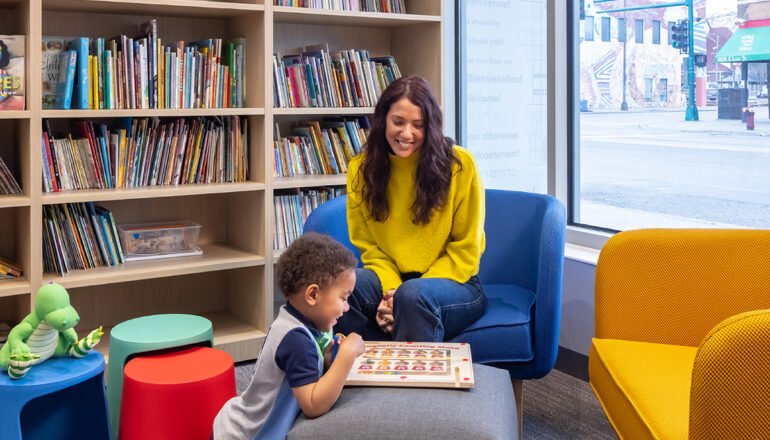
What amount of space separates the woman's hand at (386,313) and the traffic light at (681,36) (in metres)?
1.42

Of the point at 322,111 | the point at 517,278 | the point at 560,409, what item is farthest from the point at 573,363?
the point at 322,111

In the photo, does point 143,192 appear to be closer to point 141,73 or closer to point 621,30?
point 141,73

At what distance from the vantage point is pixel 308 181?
3.16 metres

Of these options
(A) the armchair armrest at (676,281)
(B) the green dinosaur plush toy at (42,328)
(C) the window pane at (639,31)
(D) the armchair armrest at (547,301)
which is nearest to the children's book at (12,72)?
(B) the green dinosaur plush toy at (42,328)

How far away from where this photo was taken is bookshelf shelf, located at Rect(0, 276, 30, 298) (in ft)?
8.44

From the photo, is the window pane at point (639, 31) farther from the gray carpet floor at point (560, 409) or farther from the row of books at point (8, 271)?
the row of books at point (8, 271)

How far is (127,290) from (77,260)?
1.32ft

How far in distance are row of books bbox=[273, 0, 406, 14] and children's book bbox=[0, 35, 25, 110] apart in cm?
104

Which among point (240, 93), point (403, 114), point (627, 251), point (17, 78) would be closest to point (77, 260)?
point (17, 78)

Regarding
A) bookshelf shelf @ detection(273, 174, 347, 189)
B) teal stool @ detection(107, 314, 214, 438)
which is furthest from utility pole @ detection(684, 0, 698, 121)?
teal stool @ detection(107, 314, 214, 438)

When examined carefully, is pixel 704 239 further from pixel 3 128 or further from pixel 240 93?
pixel 3 128

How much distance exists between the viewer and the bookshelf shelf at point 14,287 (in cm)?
257

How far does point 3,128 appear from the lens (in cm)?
289

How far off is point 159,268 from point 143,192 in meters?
0.29
